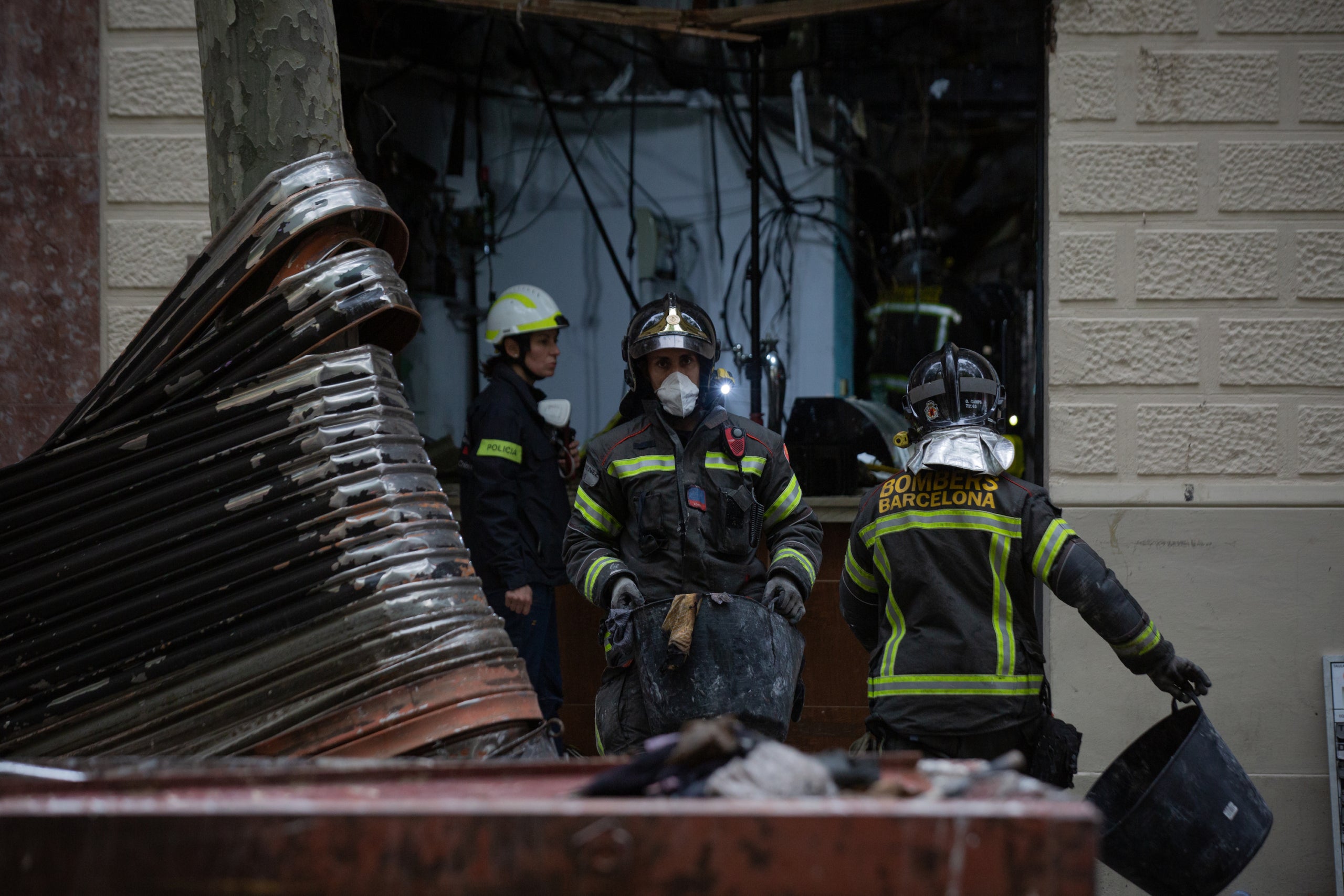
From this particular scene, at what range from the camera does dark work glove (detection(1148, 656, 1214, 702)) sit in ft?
10.1

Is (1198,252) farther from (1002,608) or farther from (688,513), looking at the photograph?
(688,513)

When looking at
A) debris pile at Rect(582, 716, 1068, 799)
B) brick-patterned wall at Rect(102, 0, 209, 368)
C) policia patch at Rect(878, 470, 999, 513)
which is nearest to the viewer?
debris pile at Rect(582, 716, 1068, 799)

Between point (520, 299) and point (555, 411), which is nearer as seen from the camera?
point (555, 411)

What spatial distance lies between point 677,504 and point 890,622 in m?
0.79

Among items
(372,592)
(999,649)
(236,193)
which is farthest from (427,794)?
(999,649)

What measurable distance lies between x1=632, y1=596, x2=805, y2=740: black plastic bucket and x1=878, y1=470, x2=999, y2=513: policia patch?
539 mm

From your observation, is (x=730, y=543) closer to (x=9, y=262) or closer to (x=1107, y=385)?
(x=1107, y=385)

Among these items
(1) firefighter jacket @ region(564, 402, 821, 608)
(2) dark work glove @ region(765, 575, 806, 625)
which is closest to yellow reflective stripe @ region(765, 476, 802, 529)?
(1) firefighter jacket @ region(564, 402, 821, 608)

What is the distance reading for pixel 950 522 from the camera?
3.19 meters

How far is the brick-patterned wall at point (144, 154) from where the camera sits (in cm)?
464

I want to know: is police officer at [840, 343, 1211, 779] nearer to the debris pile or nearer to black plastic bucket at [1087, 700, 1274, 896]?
black plastic bucket at [1087, 700, 1274, 896]

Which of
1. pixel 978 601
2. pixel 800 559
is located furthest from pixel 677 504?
pixel 978 601

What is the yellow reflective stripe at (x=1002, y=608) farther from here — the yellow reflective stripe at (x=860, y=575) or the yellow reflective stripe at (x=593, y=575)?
the yellow reflective stripe at (x=593, y=575)

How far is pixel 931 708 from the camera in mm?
3150
